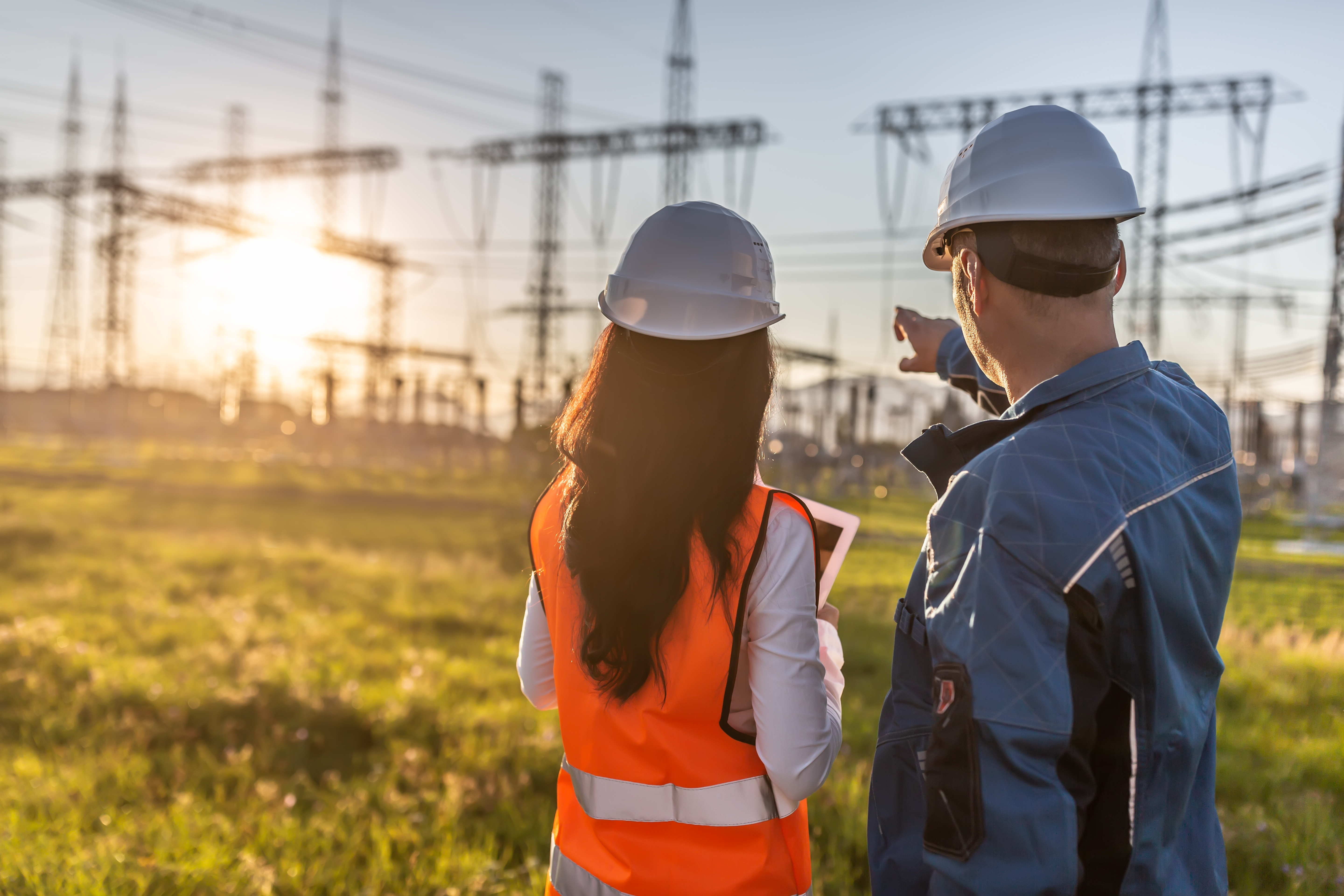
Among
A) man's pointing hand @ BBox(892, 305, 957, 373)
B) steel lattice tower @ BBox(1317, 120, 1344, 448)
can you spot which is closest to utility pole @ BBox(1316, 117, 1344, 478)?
steel lattice tower @ BBox(1317, 120, 1344, 448)

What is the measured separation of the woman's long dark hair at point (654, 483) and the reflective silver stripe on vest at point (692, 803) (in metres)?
0.18

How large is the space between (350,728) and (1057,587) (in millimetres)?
5197

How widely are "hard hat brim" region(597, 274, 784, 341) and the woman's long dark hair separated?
28 millimetres

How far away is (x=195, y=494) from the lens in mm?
21406

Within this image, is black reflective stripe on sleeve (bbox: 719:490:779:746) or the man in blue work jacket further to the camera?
black reflective stripe on sleeve (bbox: 719:490:779:746)

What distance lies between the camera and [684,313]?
1523mm

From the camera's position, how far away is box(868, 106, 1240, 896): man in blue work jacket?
1.13 m

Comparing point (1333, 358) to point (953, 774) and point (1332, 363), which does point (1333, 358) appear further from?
point (953, 774)

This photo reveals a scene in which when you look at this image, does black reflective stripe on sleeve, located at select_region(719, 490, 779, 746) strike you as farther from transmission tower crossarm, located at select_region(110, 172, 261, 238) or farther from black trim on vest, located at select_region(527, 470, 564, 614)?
transmission tower crossarm, located at select_region(110, 172, 261, 238)

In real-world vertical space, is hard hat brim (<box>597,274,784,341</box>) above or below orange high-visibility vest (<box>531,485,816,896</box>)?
above

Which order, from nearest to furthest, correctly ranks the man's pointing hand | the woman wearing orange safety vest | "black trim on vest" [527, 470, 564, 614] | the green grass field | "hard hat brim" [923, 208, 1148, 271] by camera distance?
"hard hat brim" [923, 208, 1148, 271] → the woman wearing orange safety vest → "black trim on vest" [527, 470, 564, 614] → the man's pointing hand → the green grass field

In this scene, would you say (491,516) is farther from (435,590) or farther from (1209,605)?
(1209,605)

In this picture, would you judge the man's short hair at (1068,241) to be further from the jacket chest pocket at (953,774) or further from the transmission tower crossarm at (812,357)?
the transmission tower crossarm at (812,357)

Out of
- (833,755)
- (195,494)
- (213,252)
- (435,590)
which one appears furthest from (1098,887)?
(213,252)
